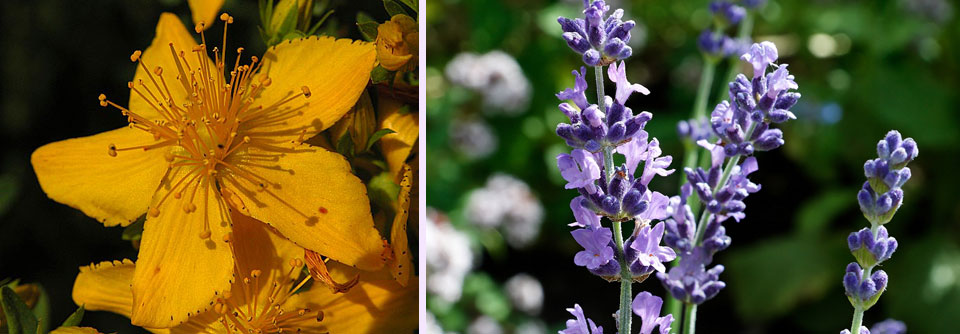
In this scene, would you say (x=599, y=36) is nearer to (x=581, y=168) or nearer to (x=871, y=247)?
(x=581, y=168)

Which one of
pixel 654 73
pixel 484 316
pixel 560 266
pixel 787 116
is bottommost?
pixel 484 316

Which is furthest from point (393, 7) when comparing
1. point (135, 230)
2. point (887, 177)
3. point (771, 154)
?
point (771, 154)

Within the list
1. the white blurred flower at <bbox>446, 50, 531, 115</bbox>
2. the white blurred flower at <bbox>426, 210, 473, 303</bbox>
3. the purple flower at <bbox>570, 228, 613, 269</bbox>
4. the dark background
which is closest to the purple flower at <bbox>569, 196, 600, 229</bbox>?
the purple flower at <bbox>570, 228, 613, 269</bbox>

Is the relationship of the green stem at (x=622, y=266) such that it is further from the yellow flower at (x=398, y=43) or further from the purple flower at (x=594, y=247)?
the yellow flower at (x=398, y=43)

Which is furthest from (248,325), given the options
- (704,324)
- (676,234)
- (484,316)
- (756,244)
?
(756,244)

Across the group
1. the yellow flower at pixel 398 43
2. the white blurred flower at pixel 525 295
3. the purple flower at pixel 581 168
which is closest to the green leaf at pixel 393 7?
the yellow flower at pixel 398 43

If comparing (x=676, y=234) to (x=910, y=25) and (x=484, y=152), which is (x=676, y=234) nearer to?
(x=484, y=152)

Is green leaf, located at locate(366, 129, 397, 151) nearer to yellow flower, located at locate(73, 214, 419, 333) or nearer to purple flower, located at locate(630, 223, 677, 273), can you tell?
yellow flower, located at locate(73, 214, 419, 333)

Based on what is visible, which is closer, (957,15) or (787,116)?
(787,116)

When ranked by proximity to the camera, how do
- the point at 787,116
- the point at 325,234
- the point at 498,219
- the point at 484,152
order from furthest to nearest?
the point at 484,152 < the point at 498,219 < the point at 325,234 < the point at 787,116
